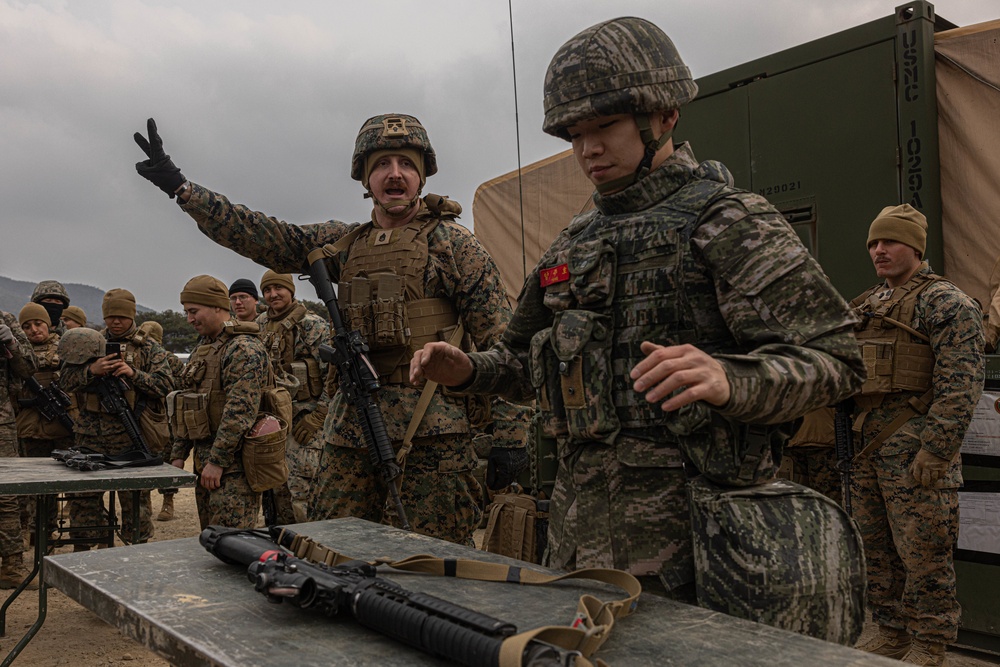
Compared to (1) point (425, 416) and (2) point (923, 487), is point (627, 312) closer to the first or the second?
(1) point (425, 416)

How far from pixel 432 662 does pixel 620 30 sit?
1.50 meters

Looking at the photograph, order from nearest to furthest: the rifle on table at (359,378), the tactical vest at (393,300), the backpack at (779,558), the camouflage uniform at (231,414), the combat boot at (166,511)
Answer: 1. the backpack at (779,558)
2. the rifle on table at (359,378)
3. the tactical vest at (393,300)
4. the camouflage uniform at (231,414)
5. the combat boot at (166,511)

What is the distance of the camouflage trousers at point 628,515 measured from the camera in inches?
72.7

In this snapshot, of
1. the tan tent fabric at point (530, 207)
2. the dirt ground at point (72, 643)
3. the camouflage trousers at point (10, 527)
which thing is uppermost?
the tan tent fabric at point (530, 207)

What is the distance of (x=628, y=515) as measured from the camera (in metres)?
1.89

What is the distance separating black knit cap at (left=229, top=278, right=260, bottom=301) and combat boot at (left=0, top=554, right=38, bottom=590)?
2.91 metres

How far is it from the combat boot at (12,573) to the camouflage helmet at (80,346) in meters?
1.51

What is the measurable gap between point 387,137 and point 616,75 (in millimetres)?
1861

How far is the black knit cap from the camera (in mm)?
7957

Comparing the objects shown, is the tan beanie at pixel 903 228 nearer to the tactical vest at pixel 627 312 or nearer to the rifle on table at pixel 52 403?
the tactical vest at pixel 627 312

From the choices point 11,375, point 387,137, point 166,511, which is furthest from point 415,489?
point 166,511

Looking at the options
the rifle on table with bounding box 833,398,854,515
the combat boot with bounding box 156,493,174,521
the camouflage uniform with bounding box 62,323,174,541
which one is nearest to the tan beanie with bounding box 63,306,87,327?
the combat boot with bounding box 156,493,174,521

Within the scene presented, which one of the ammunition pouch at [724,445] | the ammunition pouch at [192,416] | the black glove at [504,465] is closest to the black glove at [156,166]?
the black glove at [504,465]

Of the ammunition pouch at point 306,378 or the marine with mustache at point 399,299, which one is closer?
the marine with mustache at point 399,299
